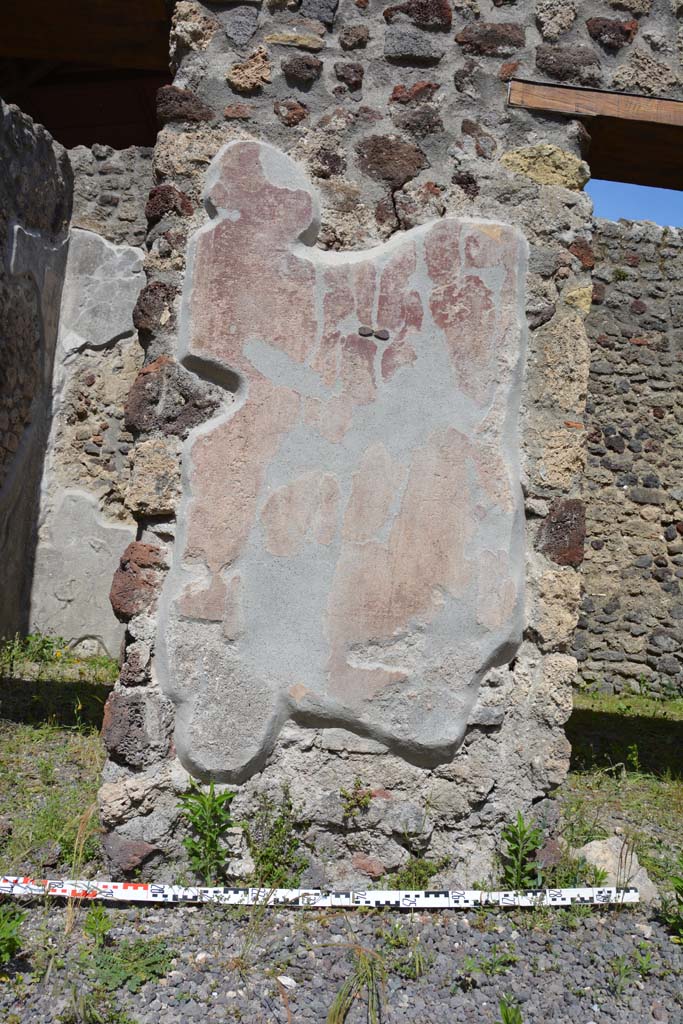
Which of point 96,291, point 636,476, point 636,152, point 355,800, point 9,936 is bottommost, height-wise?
point 9,936

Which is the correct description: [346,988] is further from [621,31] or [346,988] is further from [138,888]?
[621,31]

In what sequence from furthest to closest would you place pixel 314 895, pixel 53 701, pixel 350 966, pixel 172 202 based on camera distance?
pixel 53 701 < pixel 172 202 < pixel 314 895 < pixel 350 966

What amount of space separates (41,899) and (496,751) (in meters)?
1.38

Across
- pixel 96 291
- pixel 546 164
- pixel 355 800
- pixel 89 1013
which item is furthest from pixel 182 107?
pixel 96 291

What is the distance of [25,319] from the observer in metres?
5.48

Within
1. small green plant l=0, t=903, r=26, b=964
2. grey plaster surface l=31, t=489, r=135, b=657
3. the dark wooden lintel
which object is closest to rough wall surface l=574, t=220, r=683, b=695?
grey plaster surface l=31, t=489, r=135, b=657

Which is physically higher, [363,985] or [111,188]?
[111,188]

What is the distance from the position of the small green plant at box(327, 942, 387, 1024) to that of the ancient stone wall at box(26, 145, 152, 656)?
4.08m

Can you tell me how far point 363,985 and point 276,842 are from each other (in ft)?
1.73

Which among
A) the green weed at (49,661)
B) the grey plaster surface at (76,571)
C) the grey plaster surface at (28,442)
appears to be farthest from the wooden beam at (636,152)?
the grey plaster surface at (76,571)

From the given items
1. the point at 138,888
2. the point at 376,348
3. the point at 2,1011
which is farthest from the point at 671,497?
the point at 2,1011

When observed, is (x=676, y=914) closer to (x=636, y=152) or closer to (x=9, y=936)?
(x=9, y=936)

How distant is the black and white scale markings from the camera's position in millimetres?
2463

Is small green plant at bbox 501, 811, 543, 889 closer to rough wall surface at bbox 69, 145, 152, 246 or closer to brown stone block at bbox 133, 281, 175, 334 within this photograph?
brown stone block at bbox 133, 281, 175, 334
